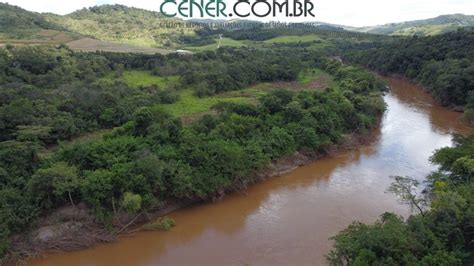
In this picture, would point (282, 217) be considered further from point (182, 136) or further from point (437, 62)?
point (437, 62)

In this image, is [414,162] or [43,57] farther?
[43,57]

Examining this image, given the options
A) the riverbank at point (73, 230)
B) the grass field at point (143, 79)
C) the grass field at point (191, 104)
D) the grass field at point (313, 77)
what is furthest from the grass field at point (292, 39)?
the riverbank at point (73, 230)

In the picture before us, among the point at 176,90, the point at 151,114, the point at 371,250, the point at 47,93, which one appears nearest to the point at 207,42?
the point at 176,90

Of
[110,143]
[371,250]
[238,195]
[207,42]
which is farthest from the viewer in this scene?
[207,42]

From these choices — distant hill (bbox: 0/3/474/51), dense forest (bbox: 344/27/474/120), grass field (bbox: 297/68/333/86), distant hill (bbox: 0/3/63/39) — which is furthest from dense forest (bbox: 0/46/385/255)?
distant hill (bbox: 0/3/474/51)

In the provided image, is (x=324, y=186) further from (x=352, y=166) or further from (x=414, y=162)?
(x=414, y=162)

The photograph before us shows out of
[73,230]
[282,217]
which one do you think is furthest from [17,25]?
[282,217]
